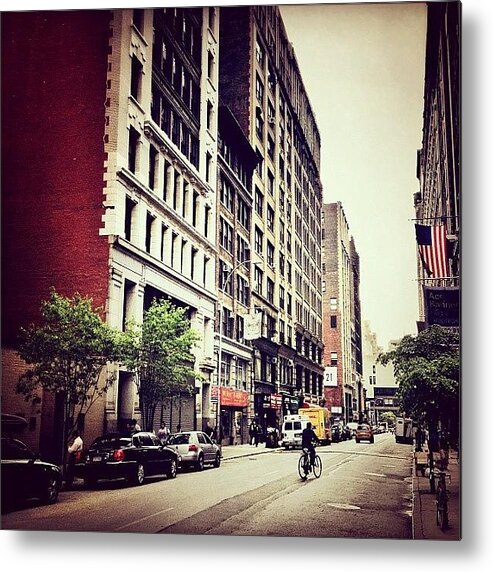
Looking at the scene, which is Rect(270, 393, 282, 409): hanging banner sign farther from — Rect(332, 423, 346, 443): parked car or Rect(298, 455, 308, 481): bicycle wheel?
Rect(298, 455, 308, 481): bicycle wheel

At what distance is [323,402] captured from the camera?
1002cm

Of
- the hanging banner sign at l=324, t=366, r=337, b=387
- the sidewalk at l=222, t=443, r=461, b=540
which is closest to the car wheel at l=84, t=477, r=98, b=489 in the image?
the hanging banner sign at l=324, t=366, r=337, b=387

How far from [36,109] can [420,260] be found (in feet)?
17.2

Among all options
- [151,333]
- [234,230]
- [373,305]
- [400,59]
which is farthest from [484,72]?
[151,333]

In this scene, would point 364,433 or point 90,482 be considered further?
point 364,433

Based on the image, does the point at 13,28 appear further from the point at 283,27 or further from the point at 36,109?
the point at 283,27

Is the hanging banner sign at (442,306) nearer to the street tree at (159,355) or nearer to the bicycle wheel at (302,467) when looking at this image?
the bicycle wheel at (302,467)

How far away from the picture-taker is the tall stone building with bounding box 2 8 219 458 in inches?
388

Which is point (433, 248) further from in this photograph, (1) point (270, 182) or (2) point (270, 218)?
(1) point (270, 182)

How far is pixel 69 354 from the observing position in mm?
9922

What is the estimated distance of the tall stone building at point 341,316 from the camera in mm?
10039

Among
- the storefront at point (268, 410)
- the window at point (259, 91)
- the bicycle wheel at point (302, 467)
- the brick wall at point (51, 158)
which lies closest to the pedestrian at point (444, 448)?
the bicycle wheel at point (302, 467)

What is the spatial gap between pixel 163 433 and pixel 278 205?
3419mm

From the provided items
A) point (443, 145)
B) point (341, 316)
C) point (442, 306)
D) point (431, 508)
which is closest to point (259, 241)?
point (341, 316)
